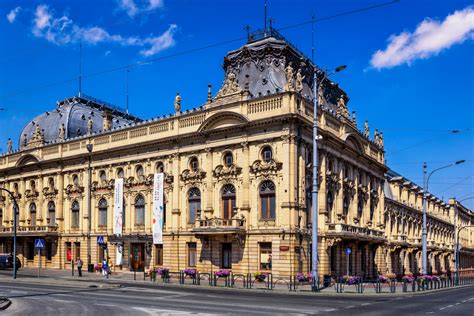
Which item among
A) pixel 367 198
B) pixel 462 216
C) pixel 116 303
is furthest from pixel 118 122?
pixel 462 216

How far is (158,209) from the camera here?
1901 inches

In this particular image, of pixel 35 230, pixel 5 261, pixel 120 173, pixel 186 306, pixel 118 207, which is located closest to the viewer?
pixel 186 306

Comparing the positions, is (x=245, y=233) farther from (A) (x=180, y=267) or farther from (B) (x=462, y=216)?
(B) (x=462, y=216)

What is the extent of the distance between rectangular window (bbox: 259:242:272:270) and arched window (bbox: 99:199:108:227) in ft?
64.1

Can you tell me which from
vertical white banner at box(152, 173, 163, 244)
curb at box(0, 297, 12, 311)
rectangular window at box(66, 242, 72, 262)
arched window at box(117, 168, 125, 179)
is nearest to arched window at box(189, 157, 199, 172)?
vertical white banner at box(152, 173, 163, 244)

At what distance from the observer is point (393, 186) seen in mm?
81375

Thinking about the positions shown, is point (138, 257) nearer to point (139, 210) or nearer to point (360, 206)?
point (139, 210)

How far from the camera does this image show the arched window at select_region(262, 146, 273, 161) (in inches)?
1711

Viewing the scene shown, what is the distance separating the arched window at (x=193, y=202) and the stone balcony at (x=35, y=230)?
18787 mm

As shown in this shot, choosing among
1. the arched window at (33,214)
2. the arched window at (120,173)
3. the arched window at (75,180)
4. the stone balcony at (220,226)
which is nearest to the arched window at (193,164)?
the stone balcony at (220,226)

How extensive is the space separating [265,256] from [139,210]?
1547cm

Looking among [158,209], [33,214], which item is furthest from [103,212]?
[33,214]

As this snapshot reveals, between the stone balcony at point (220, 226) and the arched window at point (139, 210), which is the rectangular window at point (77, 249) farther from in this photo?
the stone balcony at point (220, 226)

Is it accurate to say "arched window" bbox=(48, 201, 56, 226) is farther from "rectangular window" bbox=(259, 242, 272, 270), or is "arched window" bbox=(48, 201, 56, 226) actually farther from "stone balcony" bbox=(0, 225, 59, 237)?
"rectangular window" bbox=(259, 242, 272, 270)
